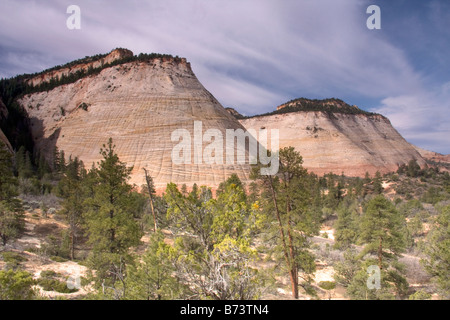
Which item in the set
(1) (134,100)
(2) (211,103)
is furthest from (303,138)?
(1) (134,100)

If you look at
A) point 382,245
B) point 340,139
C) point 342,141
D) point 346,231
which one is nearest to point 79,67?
point 346,231

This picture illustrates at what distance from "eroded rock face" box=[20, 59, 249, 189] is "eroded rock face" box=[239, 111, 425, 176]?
3355 centimetres

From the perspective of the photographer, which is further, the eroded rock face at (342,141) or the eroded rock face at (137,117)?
the eroded rock face at (342,141)

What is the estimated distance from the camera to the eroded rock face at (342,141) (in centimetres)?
7825

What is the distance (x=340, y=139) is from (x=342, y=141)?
3.11ft

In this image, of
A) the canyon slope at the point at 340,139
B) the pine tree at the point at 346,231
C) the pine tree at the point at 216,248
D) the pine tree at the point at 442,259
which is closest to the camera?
the pine tree at the point at 216,248

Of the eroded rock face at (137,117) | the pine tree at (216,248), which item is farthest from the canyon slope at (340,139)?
the pine tree at (216,248)

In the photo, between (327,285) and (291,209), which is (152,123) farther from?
(291,209)

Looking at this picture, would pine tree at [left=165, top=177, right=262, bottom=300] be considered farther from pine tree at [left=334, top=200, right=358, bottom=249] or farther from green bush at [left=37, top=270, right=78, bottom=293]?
pine tree at [left=334, top=200, right=358, bottom=249]

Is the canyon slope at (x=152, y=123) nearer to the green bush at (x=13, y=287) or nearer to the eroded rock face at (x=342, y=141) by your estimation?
the eroded rock face at (x=342, y=141)

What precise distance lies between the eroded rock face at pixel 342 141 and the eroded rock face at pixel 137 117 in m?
33.5

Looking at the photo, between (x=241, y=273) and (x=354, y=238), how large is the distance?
2537cm
